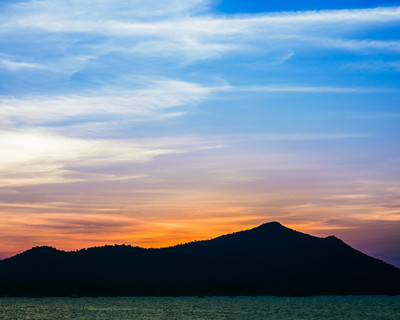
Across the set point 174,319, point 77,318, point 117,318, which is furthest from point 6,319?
point 174,319

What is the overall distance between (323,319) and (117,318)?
6242 cm

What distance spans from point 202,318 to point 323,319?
121 ft

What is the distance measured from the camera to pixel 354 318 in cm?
18062

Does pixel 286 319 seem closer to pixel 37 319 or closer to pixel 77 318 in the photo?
pixel 77 318

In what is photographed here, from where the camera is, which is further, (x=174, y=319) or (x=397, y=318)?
(x=397, y=318)

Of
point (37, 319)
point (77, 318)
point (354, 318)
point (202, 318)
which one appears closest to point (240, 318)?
point (202, 318)

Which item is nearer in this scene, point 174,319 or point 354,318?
point 174,319

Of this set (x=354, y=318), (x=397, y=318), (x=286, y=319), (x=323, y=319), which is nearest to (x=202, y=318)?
(x=286, y=319)

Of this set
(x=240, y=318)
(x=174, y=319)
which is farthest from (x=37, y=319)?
(x=240, y=318)

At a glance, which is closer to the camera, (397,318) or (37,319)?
(37,319)

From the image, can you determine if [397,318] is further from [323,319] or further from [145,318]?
[145,318]

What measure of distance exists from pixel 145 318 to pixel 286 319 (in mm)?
41856

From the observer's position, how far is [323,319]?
6929 inches

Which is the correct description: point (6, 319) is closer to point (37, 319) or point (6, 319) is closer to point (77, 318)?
point (37, 319)
